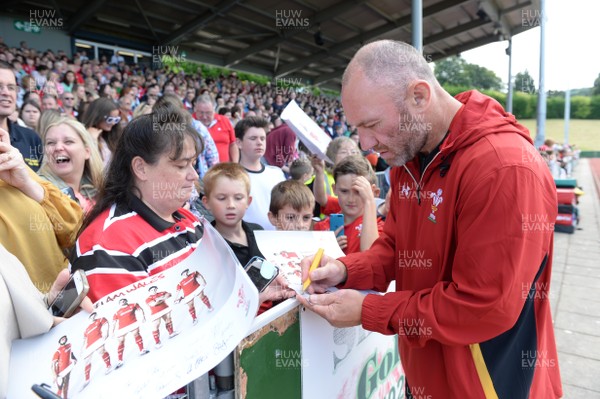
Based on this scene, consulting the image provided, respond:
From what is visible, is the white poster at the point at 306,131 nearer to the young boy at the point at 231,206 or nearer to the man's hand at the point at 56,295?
the young boy at the point at 231,206

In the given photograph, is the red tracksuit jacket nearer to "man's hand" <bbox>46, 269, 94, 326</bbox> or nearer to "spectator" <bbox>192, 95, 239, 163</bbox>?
"man's hand" <bbox>46, 269, 94, 326</bbox>

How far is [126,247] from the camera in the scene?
1.53m

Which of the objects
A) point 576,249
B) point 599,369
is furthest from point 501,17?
point 599,369

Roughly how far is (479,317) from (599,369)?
316cm

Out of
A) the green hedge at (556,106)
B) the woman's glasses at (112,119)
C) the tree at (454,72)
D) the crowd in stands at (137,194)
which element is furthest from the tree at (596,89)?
the woman's glasses at (112,119)

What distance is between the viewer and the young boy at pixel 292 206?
302 cm

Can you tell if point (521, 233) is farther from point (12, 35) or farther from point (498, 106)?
point (12, 35)

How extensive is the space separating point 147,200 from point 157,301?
792 mm

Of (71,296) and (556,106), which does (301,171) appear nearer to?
(71,296)

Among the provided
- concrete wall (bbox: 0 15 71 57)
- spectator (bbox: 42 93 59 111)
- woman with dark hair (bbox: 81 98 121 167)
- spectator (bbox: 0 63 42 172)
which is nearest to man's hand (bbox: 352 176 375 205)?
woman with dark hair (bbox: 81 98 121 167)

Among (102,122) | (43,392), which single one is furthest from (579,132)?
(43,392)

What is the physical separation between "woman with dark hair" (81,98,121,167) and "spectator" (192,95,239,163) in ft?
4.82

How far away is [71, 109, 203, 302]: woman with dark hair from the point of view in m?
1.55

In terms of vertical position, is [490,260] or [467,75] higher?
[467,75]
